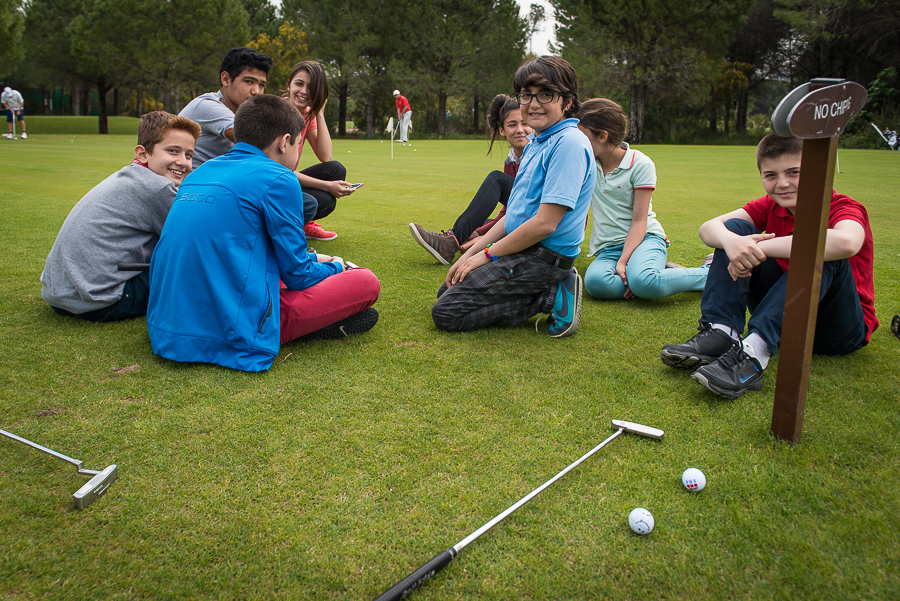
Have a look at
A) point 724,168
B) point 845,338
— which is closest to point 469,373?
point 845,338

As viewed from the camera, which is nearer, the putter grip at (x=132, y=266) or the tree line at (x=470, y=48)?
the putter grip at (x=132, y=266)

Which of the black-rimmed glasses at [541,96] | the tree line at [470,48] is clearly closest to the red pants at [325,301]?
the black-rimmed glasses at [541,96]

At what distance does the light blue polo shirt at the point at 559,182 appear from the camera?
3.43 meters

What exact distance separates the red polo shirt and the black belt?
1084 millimetres

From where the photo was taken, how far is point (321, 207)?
6.20 m

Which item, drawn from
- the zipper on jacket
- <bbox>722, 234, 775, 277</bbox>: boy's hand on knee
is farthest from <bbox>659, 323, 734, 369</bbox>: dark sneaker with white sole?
the zipper on jacket

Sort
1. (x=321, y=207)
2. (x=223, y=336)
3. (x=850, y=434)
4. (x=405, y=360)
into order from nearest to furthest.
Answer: (x=850, y=434) < (x=223, y=336) < (x=405, y=360) < (x=321, y=207)

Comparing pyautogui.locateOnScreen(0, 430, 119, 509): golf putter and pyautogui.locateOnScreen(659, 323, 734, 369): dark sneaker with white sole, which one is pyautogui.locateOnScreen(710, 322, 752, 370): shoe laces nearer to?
pyautogui.locateOnScreen(659, 323, 734, 369): dark sneaker with white sole

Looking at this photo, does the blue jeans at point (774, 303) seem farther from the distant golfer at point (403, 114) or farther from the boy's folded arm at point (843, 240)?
the distant golfer at point (403, 114)

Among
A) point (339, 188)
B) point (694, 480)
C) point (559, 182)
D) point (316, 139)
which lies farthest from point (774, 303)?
point (316, 139)

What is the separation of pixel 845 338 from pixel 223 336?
3266mm

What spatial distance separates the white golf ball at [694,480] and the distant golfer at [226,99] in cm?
437

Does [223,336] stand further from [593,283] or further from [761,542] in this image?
[593,283]

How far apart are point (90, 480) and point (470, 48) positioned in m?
49.3
